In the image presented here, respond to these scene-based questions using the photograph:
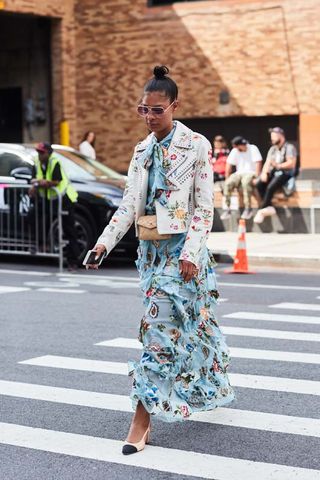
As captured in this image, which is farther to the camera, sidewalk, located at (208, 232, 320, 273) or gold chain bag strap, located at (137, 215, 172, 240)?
sidewalk, located at (208, 232, 320, 273)

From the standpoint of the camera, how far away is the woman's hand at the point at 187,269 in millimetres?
5738

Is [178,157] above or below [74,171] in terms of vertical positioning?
above

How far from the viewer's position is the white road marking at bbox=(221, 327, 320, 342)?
919 centimetres

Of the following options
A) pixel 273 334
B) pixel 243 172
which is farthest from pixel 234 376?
pixel 243 172

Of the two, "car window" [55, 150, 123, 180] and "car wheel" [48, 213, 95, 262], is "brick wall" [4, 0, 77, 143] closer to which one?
"car window" [55, 150, 123, 180]

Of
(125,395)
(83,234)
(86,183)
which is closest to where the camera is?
(125,395)

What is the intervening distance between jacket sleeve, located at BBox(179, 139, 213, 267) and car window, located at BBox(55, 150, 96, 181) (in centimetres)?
1008

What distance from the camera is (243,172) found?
19.5 metres

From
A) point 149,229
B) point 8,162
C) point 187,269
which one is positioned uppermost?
point 8,162

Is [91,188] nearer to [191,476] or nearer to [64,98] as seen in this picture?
[191,476]

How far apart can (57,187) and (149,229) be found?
904cm

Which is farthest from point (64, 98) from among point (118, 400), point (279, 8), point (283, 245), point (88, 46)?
point (118, 400)

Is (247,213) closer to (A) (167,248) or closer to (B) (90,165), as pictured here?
(B) (90,165)

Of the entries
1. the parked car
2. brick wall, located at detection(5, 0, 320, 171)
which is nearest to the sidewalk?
the parked car
